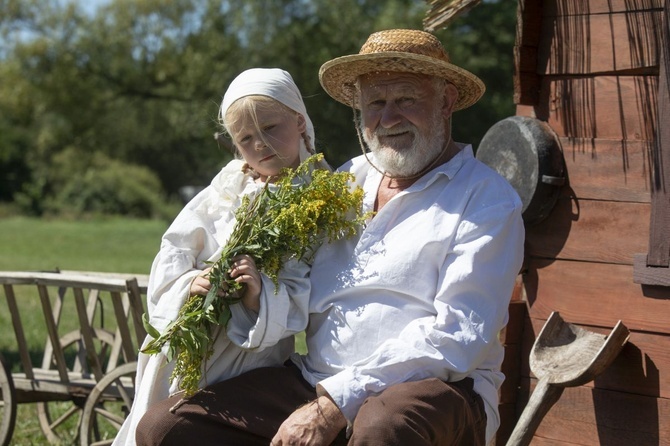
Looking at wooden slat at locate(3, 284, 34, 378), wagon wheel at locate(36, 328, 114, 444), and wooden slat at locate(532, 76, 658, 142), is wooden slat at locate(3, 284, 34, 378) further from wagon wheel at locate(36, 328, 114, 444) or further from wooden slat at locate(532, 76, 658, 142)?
wooden slat at locate(532, 76, 658, 142)

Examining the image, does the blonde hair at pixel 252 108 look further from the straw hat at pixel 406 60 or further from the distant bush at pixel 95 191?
the distant bush at pixel 95 191

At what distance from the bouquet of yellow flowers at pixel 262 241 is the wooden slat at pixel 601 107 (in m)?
1.25

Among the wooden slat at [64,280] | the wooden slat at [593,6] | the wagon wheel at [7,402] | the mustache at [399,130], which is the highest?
the wooden slat at [593,6]

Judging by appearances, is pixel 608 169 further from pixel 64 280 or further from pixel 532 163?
pixel 64 280

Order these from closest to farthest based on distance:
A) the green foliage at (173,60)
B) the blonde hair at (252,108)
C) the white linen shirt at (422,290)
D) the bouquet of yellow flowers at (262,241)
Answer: the white linen shirt at (422,290) → the bouquet of yellow flowers at (262,241) → the blonde hair at (252,108) → the green foliage at (173,60)

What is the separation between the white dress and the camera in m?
3.54

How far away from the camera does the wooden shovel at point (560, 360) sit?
3957 mm

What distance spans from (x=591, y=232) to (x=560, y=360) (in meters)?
0.57

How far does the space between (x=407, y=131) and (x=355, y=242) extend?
0.44 metres

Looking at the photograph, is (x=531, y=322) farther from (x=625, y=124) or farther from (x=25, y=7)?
(x=25, y=7)

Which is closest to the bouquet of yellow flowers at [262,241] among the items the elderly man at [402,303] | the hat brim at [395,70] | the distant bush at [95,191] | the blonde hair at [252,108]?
the elderly man at [402,303]

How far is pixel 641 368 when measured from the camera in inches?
160

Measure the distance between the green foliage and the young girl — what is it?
17319mm

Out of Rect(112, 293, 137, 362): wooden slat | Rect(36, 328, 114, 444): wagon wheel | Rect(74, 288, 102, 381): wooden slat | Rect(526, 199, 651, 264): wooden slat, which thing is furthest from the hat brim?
Rect(36, 328, 114, 444): wagon wheel
